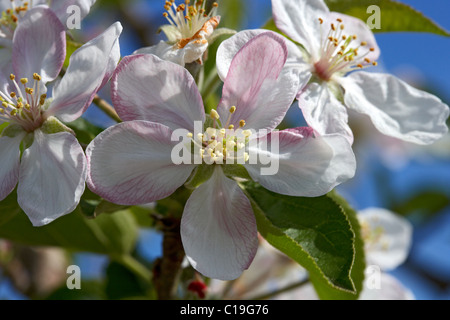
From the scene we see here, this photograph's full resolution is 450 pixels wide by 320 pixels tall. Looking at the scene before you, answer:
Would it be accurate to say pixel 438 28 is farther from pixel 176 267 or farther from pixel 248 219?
pixel 176 267

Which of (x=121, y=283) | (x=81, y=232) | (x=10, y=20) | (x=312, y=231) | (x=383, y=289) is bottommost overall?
(x=121, y=283)

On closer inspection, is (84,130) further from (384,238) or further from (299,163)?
(384,238)

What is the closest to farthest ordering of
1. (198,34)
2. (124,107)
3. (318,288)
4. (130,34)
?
(124,107), (198,34), (318,288), (130,34)

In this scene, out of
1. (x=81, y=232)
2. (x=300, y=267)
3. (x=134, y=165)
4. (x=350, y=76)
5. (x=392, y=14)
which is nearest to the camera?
(x=134, y=165)

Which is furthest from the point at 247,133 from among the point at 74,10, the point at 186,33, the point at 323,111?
the point at 74,10

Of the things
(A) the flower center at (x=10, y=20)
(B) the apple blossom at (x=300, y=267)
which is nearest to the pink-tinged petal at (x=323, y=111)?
(B) the apple blossom at (x=300, y=267)

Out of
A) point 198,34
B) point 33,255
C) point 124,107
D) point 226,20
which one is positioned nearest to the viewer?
point 124,107
